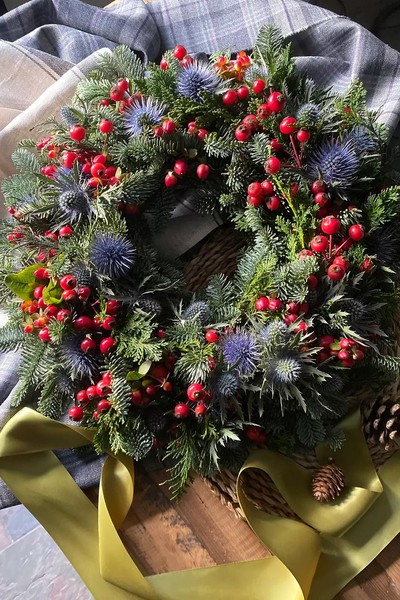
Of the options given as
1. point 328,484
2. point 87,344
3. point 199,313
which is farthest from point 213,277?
point 328,484

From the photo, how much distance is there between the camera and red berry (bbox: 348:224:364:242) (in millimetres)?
667

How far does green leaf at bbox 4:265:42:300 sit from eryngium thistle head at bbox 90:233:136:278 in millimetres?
78

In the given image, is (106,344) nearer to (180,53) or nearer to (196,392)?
(196,392)

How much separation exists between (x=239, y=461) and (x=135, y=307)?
0.21m

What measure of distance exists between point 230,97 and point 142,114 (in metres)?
0.10

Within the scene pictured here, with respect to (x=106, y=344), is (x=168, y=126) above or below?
above

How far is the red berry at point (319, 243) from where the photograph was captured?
2.17 feet

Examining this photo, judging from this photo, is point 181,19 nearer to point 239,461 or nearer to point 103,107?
point 103,107

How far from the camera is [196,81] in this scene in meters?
0.71

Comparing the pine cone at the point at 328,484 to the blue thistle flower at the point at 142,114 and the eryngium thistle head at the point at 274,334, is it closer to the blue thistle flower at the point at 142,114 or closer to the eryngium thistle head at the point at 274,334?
the eryngium thistle head at the point at 274,334

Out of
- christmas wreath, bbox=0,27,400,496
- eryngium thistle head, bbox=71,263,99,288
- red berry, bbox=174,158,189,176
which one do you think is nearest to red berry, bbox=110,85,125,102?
christmas wreath, bbox=0,27,400,496

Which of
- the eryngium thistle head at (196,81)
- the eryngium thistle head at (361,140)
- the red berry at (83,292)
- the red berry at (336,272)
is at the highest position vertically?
the eryngium thistle head at (196,81)

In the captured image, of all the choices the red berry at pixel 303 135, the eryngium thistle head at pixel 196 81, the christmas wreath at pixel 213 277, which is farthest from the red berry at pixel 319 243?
the eryngium thistle head at pixel 196 81

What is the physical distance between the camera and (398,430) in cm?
71
